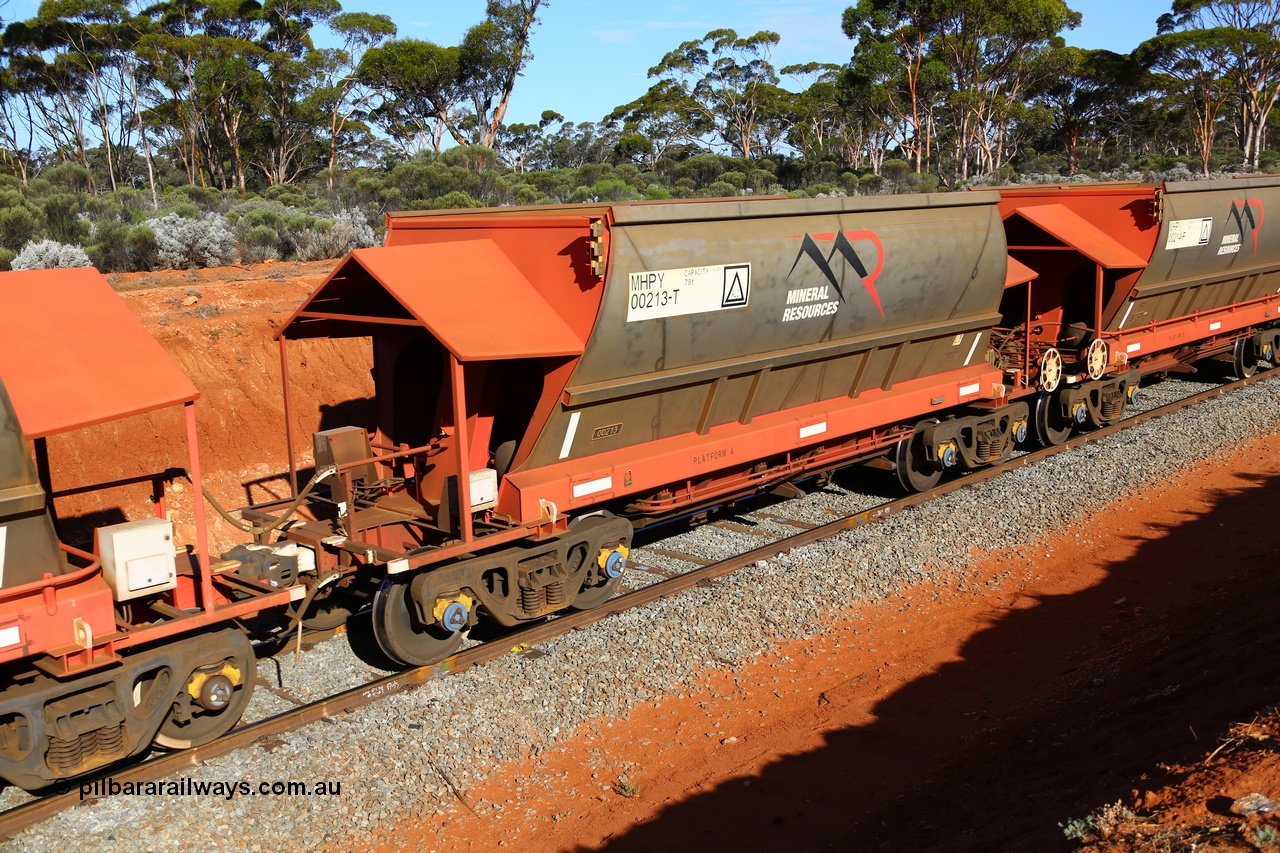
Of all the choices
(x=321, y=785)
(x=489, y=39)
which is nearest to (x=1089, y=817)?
(x=321, y=785)

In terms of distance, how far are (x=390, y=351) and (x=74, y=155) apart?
44263 mm

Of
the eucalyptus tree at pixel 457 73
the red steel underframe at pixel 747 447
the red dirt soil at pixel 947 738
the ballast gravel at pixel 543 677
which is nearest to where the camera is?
the red dirt soil at pixel 947 738

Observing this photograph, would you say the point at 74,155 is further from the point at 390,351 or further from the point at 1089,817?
the point at 1089,817

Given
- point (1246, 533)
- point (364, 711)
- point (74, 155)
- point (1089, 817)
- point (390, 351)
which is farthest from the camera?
point (74, 155)

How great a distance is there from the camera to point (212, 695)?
6668 mm

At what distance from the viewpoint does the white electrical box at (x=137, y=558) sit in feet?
20.7

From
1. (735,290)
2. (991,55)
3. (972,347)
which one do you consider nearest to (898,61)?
(991,55)

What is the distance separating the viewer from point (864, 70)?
4722 cm

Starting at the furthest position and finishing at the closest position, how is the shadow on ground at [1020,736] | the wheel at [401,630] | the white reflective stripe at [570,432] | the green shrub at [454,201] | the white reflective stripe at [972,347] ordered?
1. the green shrub at [454,201]
2. the white reflective stripe at [972,347]
3. the white reflective stripe at [570,432]
4. the wheel at [401,630]
5. the shadow on ground at [1020,736]

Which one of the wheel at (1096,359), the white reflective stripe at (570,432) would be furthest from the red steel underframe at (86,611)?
the wheel at (1096,359)

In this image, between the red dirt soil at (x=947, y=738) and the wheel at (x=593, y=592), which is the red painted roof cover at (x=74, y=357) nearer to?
the red dirt soil at (x=947, y=738)

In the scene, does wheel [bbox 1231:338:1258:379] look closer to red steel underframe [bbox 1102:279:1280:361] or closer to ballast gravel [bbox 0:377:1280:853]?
red steel underframe [bbox 1102:279:1280:361]

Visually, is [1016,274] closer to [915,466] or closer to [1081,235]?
[1081,235]

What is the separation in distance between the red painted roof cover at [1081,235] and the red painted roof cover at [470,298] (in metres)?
7.74
